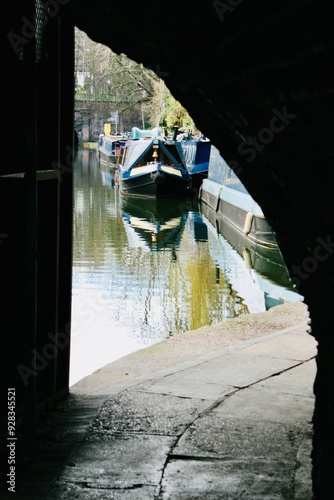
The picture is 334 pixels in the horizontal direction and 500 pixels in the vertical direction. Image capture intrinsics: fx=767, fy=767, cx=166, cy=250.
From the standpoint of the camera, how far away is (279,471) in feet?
11.5

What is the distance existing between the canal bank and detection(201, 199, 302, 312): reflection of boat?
5038 mm

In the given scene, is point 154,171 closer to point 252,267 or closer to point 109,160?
point 252,267

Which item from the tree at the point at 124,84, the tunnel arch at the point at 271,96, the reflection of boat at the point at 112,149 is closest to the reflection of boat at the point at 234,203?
the tunnel arch at the point at 271,96

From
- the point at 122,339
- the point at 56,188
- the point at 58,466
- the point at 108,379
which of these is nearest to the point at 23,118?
the point at 56,188

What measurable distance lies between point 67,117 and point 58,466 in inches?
78.7

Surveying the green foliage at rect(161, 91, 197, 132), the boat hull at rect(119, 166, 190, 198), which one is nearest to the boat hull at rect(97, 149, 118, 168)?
the green foliage at rect(161, 91, 197, 132)

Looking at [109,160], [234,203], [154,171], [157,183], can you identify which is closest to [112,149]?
[109,160]

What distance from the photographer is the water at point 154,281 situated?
865cm

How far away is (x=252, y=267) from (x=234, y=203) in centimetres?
497

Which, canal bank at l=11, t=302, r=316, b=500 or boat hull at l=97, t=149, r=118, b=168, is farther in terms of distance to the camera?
boat hull at l=97, t=149, r=118, b=168

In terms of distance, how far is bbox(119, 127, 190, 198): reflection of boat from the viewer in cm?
2558

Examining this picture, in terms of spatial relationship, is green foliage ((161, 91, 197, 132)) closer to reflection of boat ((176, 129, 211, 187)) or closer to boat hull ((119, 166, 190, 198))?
reflection of boat ((176, 129, 211, 187))

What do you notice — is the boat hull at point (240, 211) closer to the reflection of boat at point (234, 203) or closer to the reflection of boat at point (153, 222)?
the reflection of boat at point (234, 203)

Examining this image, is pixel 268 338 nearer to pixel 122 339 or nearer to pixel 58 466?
pixel 122 339
